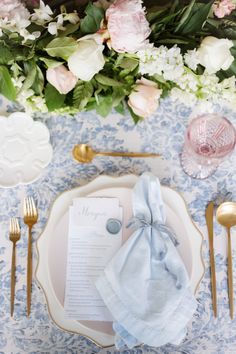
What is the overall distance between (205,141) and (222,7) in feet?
0.89

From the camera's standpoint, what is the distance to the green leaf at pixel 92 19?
75cm

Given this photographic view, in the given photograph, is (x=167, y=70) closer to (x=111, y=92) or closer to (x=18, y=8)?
(x=111, y=92)

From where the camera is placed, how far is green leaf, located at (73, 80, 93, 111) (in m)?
0.82

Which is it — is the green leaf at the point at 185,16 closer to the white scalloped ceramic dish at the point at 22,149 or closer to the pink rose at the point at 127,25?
the pink rose at the point at 127,25

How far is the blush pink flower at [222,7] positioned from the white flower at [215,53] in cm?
7

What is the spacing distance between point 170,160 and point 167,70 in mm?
243

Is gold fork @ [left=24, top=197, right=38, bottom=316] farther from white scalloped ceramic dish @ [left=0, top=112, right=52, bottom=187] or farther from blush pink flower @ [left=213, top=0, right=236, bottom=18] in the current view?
blush pink flower @ [left=213, top=0, right=236, bottom=18]

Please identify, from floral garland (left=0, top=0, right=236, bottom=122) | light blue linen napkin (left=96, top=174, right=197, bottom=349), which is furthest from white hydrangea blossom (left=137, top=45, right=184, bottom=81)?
light blue linen napkin (left=96, top=174, right=197, bottom=349)

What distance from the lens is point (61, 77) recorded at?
776 millimetres

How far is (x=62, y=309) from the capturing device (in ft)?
2.83

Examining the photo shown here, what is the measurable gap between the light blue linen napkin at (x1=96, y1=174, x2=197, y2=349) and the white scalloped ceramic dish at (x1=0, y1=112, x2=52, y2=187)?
218 millimetres

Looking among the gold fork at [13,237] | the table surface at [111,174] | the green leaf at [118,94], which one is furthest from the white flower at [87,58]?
the gold fork at [13,237]

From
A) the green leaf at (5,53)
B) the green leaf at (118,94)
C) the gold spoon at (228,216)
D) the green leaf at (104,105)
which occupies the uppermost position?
the green leaf at (5,53)

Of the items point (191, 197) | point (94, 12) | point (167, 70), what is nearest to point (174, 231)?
point (191, 197)
